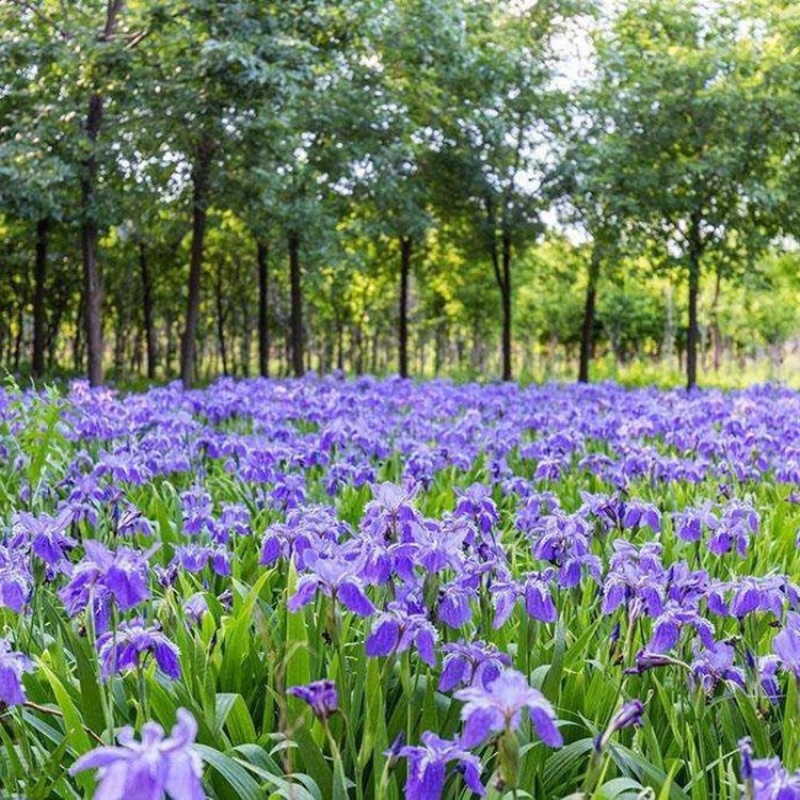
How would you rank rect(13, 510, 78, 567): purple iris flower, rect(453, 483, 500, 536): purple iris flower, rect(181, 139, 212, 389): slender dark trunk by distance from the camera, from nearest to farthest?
rect(13, 510, 78, 567): purple iris flower < rect(453, 483, 500, 536): purple iris flower < rect(181, 139, 212, 389): slender dark trunk

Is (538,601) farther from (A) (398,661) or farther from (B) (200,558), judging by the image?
(B) (200,558)

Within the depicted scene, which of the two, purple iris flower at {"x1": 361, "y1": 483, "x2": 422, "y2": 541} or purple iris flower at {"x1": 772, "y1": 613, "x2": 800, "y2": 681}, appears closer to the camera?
purple iris flower at {"x1": 772, "y1": 613, "x2": 800, "y2": 681}

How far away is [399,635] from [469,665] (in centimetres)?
17

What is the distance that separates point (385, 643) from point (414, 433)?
17.4ft

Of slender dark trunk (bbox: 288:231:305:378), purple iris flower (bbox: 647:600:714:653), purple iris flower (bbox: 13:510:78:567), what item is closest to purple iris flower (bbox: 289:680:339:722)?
purple iris flower (bbox: 647:600:714:653)

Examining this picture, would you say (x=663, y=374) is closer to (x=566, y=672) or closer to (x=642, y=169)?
(x=642, y=169)

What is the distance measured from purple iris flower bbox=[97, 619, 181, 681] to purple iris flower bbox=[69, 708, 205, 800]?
3.00ft

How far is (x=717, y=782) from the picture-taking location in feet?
7.36

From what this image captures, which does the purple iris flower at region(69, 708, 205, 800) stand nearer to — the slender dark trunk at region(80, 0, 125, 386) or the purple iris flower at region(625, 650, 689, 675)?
the purple iris flower at region(625, 650, 689, 675)

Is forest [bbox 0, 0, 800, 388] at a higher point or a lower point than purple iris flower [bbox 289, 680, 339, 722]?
higher

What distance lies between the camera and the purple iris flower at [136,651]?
2008mm

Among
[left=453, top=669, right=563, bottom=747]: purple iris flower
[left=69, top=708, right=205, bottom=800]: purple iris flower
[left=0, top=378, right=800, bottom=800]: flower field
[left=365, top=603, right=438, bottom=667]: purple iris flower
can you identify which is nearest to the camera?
[left=69, top=708, right=205, bottom=800]: purple iris flower

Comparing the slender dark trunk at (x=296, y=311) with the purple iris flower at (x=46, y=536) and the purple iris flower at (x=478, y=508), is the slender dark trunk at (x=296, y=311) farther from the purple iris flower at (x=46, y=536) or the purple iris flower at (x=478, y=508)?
the purple iris flower at (x=46, y=536)

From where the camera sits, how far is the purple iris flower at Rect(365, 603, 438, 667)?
6.16ft
